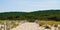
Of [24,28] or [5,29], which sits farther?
[24,28]

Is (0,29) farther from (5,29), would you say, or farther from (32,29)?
(32,29)

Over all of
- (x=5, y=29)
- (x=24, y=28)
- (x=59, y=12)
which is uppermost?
(x=5, y=29)

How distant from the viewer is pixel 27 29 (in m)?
6.77

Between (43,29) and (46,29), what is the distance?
4.9 inches

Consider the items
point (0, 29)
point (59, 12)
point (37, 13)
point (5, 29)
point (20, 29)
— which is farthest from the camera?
point (59, 12)

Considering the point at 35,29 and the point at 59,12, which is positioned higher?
the point at 35,29

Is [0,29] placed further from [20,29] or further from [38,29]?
[38,29]

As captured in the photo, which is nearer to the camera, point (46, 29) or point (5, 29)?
point (5, 29)

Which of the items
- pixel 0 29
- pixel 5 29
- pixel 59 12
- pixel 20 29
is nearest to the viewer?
pixel 5 29

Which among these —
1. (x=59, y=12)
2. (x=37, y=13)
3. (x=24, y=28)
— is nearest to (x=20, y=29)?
(x=24, y=28)

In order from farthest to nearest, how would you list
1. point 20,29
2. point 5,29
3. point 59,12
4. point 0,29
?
point 59,12, point 20,29, point 0,29, point 5,29

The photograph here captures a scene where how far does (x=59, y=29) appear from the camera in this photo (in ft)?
21.7

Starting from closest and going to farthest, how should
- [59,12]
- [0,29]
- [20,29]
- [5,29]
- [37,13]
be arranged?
1. [5,29]
2. [0,29]
3. [20,29]
4. [37,13]
5. [59,12]

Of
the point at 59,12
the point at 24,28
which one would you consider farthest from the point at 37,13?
the point at 24,28
